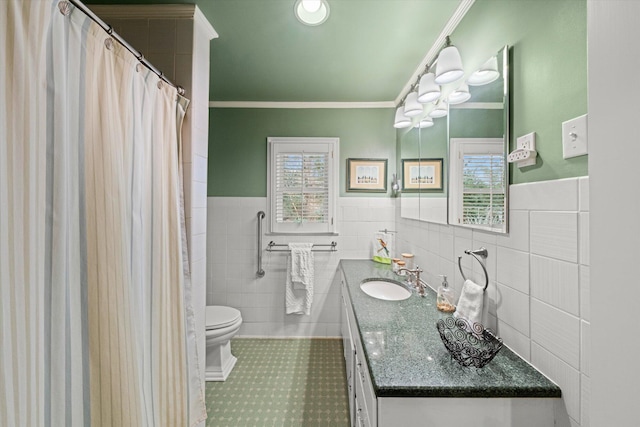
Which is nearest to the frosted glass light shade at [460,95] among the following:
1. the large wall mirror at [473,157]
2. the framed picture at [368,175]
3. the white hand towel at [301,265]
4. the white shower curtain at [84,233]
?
the large wall mirror at [473,157]

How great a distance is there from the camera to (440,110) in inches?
64.2

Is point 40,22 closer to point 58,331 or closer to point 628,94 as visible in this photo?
point 58,331

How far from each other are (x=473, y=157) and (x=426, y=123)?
667 mm

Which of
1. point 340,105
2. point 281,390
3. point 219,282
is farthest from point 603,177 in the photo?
point 219,282

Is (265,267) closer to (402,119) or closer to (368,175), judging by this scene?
(368,175)

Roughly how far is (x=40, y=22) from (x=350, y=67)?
1.75 meters

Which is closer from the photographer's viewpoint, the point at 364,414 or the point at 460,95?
the point at 364,414

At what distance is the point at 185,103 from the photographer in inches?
54.5

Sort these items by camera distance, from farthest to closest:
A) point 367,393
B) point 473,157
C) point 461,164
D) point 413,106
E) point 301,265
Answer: point 301,265
point 413,106
point 461,164
point 473,157
point 367,393

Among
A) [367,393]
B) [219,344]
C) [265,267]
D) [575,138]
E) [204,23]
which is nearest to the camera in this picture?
[575,138]

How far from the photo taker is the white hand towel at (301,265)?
2555mm

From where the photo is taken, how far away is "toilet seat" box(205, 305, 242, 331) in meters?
2.01

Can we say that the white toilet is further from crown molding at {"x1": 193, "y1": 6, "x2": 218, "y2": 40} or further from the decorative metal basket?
crown molding at {"x1": 193, "y1": 6, "x2": 218, "y2": 40}

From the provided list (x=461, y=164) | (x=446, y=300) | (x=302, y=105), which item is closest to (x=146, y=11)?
Answer: (x=302, y=105)
